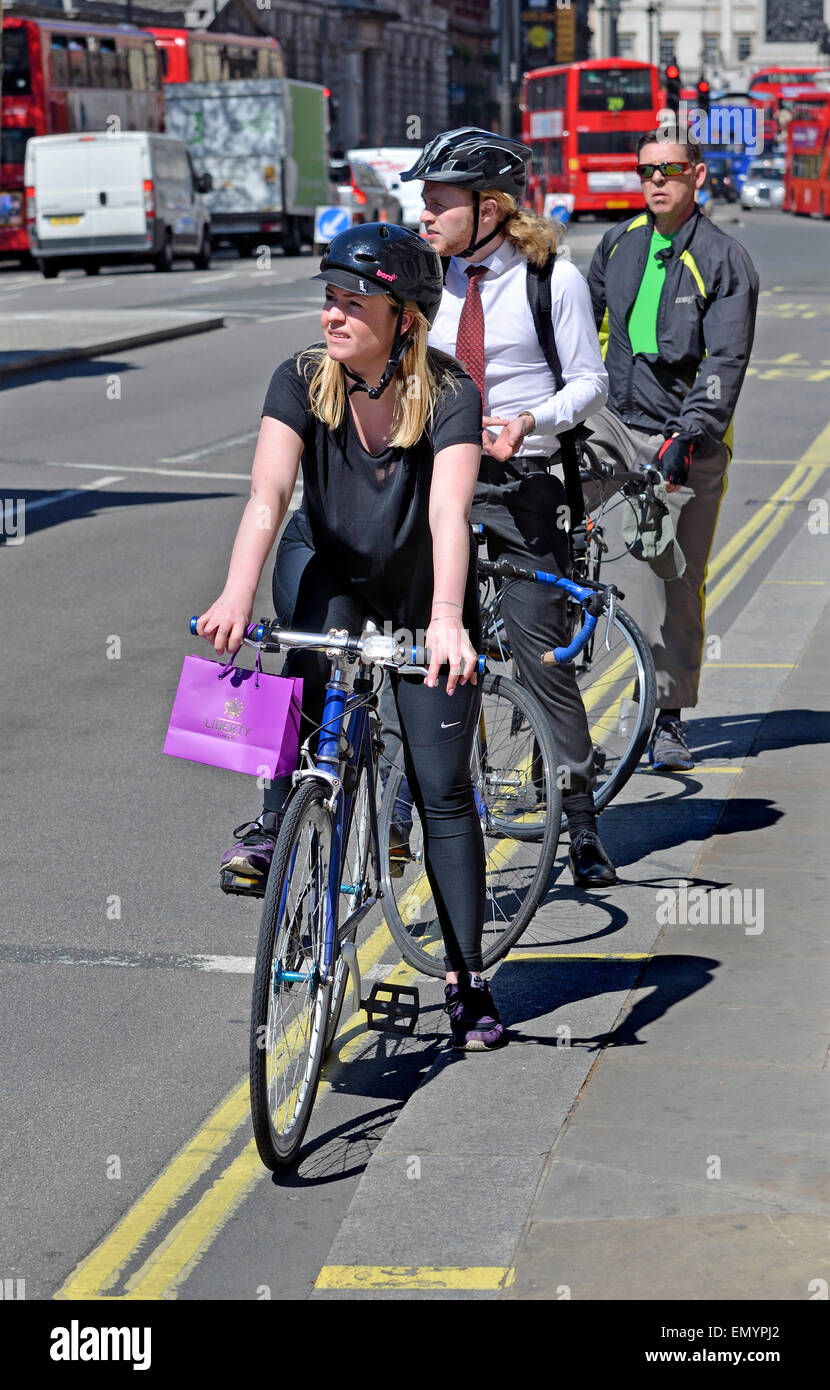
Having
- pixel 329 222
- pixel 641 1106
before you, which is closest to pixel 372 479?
pixel 641 1106

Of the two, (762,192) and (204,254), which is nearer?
(204,254)

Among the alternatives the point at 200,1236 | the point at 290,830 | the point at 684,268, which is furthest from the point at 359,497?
the point at 684,268

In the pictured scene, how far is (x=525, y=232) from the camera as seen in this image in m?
5.31

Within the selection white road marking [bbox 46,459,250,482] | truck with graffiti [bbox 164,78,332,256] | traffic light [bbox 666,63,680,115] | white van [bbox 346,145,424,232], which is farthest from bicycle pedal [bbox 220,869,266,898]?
white van [bbox 346,145,424,232]

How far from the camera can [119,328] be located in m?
24.3

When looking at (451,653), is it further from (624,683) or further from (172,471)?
(172,471)

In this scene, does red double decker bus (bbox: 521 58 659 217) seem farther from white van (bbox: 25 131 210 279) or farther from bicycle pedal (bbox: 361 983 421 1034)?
bicycle pedal (bbox: 361 983 421 1034)

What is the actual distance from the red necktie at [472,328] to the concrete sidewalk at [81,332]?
15558 millimetres

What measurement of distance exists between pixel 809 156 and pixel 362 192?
24000mm

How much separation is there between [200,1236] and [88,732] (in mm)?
3926

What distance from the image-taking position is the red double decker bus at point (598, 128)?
5816 cm

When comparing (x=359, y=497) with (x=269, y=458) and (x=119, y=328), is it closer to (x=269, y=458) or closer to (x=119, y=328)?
(x=269, y=458)

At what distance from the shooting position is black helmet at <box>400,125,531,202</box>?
5117 millimetres

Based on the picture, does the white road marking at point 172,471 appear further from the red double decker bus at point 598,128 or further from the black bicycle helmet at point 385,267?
the red double decker bus at point 598,128
